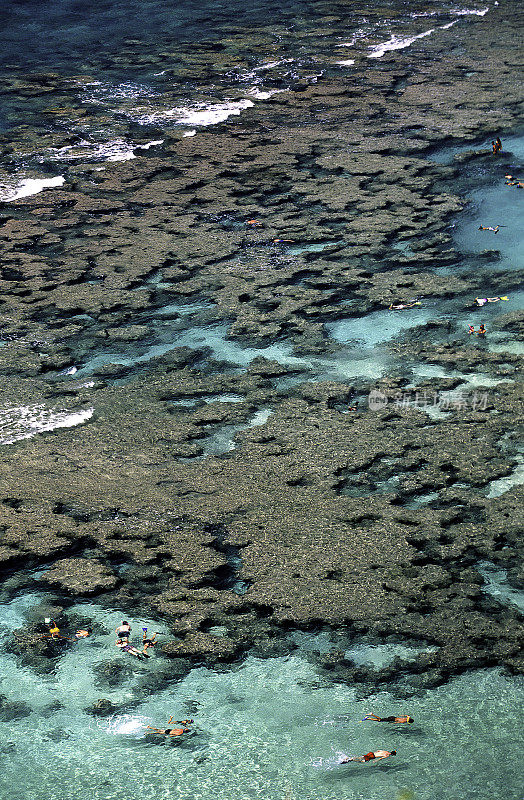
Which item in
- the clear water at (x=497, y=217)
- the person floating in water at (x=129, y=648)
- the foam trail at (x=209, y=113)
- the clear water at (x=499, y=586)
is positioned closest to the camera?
the person floating in water at (x=129, y=648)

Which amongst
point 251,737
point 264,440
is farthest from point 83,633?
point 264,440

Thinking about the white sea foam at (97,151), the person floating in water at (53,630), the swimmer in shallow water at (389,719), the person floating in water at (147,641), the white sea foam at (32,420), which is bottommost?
the swimmer in shallow water at (389,719)

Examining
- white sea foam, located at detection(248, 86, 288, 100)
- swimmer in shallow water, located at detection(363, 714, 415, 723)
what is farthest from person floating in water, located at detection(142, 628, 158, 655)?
white sea foam, located at detection(248, 86, 288, 100)

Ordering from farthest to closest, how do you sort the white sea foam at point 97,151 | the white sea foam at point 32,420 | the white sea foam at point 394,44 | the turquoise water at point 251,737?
1. the white sea foam at point 394,44
2. the white sea foam at point 97,151
3. the white sea foam at point 32,420
4. the turquoise water at point 251,737

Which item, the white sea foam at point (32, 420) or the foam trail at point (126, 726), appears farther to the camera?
the white sea foam at point (32, 420)

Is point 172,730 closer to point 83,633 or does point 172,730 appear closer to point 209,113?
point 83,633

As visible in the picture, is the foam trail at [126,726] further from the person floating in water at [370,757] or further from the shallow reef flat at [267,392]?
the person floating in water at [370,757]

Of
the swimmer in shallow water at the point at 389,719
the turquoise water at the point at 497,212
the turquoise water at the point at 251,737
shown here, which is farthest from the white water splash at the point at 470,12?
the swimmer in shallow water at the point at 389,719

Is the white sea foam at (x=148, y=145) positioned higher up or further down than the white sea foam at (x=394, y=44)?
further down
